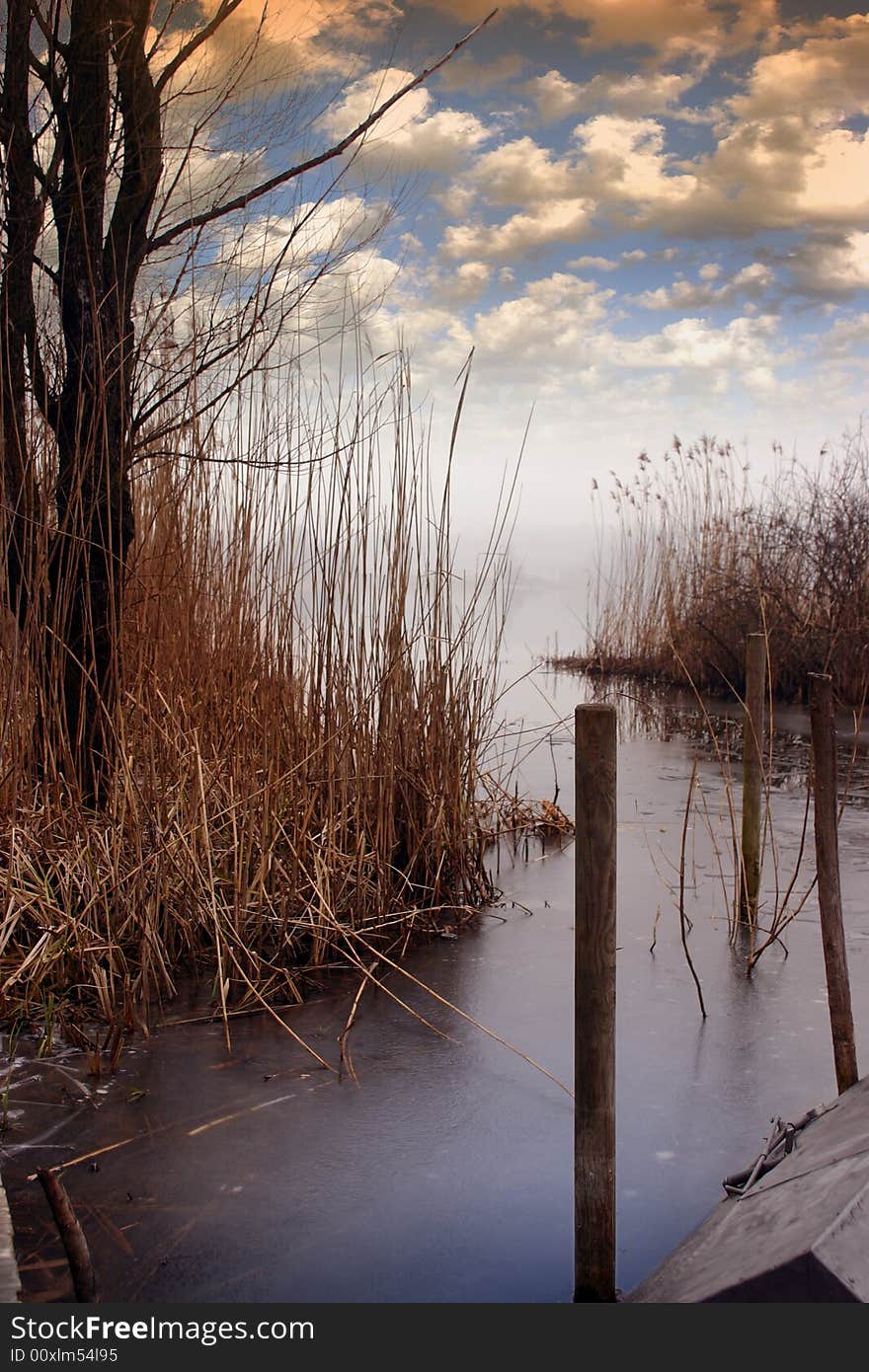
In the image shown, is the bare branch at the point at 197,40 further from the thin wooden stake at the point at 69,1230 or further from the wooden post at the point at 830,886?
the thin wooden stake at the point at 69,1230

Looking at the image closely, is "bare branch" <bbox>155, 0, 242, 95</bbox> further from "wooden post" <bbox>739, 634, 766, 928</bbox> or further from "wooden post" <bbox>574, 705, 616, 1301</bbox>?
"wooden post" <bbox>574, 705, 616, 1301</bbox>

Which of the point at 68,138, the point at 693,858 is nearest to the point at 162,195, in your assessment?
the point at 68,138

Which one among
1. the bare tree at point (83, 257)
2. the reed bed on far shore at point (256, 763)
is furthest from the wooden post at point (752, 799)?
the bare tree at point (83, 257)

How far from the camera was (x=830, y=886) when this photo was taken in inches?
75.5

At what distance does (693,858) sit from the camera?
3697 millimetres

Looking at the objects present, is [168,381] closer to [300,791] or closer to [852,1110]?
[300,791]

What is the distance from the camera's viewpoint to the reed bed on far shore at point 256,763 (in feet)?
7.90

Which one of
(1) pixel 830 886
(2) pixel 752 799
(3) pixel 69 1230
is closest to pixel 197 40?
(2) pixel 752 799

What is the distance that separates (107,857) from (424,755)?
0.92m

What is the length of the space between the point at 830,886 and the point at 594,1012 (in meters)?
0.64

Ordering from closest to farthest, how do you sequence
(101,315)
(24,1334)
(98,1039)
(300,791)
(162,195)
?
(24,1334) → (98,1039) → (300,791) → (101,315) → (162,195)

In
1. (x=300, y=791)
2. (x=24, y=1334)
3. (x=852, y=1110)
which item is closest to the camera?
(x=24, y=1334)

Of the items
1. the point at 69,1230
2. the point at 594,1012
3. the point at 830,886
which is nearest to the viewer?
the point at 69,1230

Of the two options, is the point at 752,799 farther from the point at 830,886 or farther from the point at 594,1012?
the point at 594,1012
